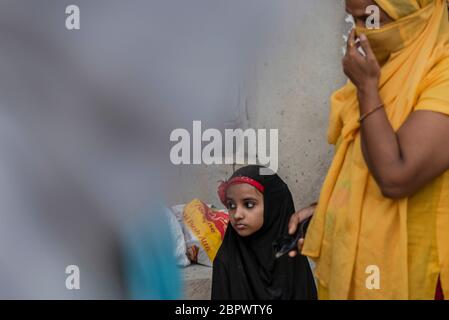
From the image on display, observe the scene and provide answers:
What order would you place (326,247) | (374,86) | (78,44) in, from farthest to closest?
(78,44) → (326,247) → (374,86)

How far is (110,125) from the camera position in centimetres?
243

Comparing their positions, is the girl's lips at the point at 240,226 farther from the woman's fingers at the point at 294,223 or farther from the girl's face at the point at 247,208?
the woman's fingers at the point at 294,223

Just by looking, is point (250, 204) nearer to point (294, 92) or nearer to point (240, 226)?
point (240, 226)

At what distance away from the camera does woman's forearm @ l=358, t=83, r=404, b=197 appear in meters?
1.71

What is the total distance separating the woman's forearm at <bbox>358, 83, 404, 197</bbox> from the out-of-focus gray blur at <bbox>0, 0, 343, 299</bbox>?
0.77 m

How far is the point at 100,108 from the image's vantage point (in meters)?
2.41

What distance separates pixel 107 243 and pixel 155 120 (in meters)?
0.49

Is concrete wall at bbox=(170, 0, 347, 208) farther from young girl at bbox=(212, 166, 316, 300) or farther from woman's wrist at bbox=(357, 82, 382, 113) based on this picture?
woman's wrist at bbox=(357, 82, 382, 113)

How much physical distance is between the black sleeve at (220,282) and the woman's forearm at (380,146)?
2.76 feet

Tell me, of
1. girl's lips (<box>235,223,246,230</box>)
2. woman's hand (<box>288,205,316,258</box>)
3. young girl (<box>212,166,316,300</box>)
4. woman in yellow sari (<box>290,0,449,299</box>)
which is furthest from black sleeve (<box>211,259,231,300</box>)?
woman in yellow sari (<box>290,0,449,299</box>)

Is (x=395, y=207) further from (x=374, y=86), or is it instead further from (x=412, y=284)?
(x=374, y=86)

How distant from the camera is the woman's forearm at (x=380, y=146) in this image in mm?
1711

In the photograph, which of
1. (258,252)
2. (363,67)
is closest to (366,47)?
(363,67)
